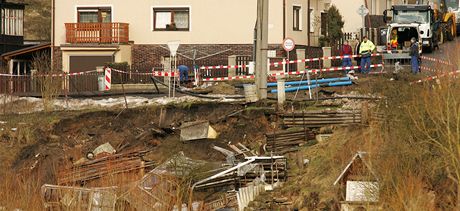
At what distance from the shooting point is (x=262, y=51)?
124 ft

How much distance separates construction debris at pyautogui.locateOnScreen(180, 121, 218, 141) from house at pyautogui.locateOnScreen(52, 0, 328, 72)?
790 inches

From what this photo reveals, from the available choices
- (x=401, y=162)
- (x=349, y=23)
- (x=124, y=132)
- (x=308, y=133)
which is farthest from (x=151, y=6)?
(x=401, y=162)

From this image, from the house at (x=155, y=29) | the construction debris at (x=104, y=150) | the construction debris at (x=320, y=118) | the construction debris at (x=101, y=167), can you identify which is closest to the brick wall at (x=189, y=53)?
the house at (x=155, y=29)

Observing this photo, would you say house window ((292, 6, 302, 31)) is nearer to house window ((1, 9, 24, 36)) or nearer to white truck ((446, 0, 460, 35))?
white truck ((446, 0, 460, 35))

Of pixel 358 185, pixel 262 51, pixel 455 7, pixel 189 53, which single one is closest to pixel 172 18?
pixel 189 53

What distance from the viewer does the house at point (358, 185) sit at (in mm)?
25547

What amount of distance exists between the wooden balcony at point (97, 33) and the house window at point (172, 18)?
157cm

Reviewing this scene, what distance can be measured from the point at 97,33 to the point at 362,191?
32.4m

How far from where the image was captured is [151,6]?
57094 mm

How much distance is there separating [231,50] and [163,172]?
→ 80.9 ft

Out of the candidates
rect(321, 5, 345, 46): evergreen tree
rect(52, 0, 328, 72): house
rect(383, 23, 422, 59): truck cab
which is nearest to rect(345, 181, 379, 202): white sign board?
rect(383, 23, 422, 59): truck cab

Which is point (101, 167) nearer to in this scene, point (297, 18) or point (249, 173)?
point (249, 173)

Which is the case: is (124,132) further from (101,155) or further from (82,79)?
(82,79)

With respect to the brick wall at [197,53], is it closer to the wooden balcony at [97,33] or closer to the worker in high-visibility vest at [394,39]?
the wooden balcony at [97,33]
